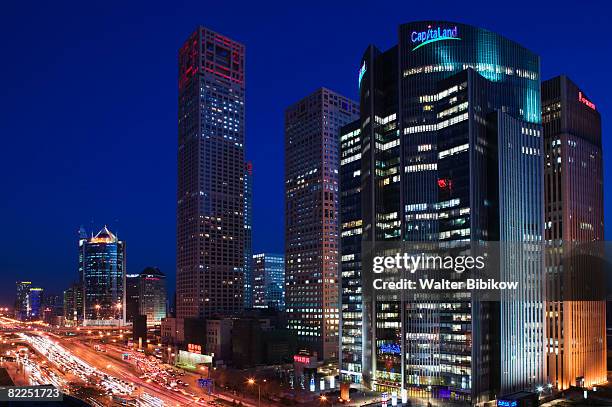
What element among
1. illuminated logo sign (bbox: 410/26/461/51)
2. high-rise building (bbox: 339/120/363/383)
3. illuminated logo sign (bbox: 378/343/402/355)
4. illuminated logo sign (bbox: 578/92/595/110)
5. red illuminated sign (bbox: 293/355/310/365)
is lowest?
red illuminated sign (bbox: 293/355/310/365)

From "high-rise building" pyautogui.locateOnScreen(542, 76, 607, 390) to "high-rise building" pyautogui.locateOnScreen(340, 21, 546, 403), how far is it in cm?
1012

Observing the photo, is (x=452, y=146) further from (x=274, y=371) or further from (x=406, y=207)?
(x=274, y=371)

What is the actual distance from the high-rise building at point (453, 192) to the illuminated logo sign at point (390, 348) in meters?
0.34

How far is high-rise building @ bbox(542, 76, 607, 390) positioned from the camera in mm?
155750

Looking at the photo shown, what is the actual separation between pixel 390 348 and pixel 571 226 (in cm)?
6157

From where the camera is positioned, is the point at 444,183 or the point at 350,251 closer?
the point at 444,183

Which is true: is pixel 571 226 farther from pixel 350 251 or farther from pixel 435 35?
pixel 435 35

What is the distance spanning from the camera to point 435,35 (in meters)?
154

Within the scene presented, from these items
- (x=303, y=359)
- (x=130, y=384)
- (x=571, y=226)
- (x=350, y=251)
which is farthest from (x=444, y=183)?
(x=130, y=384)

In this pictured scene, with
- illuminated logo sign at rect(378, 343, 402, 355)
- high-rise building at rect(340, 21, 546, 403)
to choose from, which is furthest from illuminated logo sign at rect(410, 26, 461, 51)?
illuminated logo sign at rect(378, 343, 402, 355)

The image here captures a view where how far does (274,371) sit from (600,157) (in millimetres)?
121163

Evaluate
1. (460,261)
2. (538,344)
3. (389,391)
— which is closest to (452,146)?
(460,261)

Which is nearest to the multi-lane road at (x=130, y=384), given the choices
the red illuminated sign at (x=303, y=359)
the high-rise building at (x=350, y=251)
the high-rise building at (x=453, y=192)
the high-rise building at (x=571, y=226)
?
the red illuminated sign at (x=303, y=359)

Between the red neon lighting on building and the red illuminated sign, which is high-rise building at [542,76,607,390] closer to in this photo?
the red neon lighting on building
